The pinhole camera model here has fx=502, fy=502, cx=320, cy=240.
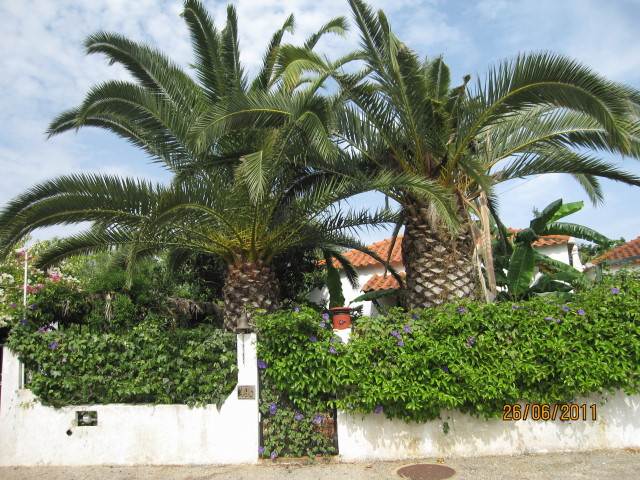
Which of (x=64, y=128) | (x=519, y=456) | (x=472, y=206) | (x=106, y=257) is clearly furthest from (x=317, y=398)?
(x=106, y=257)

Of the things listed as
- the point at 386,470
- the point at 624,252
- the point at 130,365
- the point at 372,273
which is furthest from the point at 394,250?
the point at 130,365

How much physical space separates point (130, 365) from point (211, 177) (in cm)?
304

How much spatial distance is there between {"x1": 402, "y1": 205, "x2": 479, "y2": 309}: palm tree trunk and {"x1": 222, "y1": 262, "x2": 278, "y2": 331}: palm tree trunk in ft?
7.97

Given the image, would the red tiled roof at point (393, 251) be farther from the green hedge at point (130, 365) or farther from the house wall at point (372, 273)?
the green hedge at point (130, 365)

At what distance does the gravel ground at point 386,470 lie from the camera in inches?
237

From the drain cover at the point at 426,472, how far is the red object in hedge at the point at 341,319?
205 centimetres

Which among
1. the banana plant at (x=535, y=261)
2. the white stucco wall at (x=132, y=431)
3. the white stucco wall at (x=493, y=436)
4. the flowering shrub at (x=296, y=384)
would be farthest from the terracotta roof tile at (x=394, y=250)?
the white stucco wall at (x=132, y=431)

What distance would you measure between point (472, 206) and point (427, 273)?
1.43 m

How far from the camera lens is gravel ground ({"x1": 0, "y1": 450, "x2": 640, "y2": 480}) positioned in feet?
19.7

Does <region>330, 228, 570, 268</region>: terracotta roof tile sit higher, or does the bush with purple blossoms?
<region>330, 228, 570, 268</region>: terracotta roof tile

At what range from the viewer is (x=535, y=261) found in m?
10.0
